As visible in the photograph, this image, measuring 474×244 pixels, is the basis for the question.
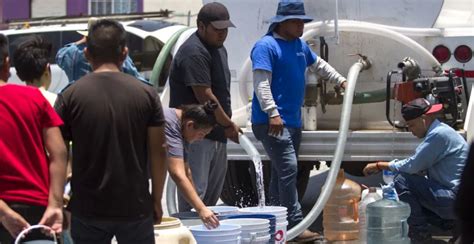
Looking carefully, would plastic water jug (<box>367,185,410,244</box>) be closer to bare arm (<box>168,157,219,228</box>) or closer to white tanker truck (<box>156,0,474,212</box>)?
white tanker truck (<box>156,0,474,212</box>)

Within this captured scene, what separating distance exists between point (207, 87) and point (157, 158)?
2.38 metres

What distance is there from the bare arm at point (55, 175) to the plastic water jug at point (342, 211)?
4139 mm

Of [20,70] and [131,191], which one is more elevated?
[20,70]

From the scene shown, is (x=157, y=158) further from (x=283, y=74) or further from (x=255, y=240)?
(x=283, y=74)

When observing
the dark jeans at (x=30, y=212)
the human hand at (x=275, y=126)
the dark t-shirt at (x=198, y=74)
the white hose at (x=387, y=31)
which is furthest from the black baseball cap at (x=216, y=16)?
the dark jeans at (x=30, y=212)

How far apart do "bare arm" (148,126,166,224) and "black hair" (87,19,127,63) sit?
371 mm

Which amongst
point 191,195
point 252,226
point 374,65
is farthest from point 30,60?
point 374,65

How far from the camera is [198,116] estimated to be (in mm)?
5941

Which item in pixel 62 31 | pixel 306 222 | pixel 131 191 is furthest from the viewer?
pixel 62 31

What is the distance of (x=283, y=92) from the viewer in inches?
306

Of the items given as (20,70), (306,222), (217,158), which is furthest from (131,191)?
(306,222)

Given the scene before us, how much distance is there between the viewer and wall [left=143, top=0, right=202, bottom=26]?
25.1 metres

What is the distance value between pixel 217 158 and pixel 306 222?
94cm

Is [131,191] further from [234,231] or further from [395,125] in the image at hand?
[395,125]
